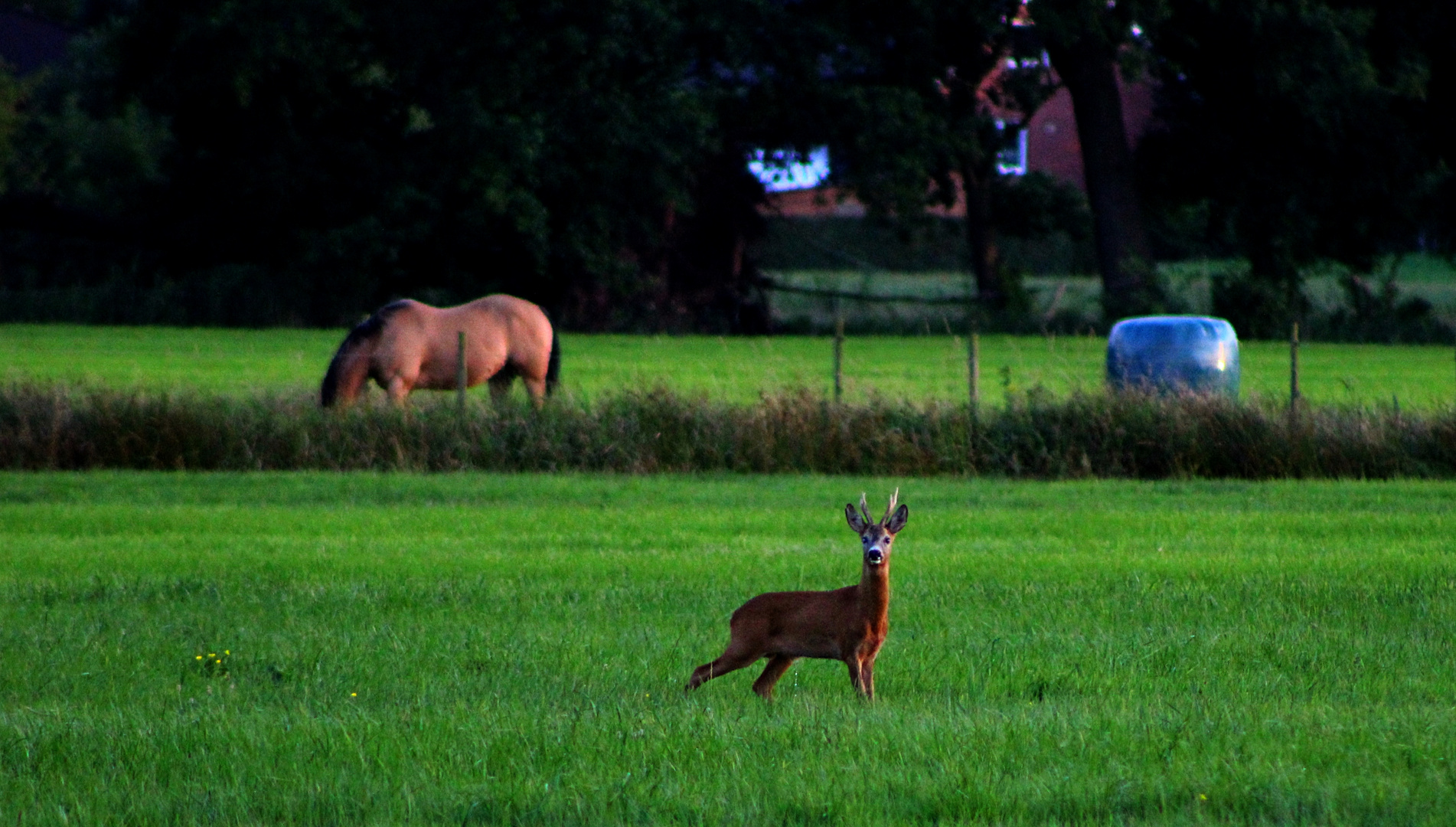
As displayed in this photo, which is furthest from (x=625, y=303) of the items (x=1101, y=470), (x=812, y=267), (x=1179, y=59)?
(x=1101, y=470)

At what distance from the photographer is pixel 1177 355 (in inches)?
898

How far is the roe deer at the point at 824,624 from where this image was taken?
25.3ft

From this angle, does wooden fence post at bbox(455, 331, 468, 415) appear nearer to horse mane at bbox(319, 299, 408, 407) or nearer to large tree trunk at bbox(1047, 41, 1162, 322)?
horse mane at bbox(319, 299, 408, 407)

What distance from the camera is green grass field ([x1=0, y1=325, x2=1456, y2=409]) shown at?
26.7m

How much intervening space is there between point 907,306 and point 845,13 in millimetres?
9133

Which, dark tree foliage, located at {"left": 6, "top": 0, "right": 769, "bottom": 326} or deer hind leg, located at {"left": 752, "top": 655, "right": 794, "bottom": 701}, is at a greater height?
dark tree foliage, located at {"left": 6, "top": 0, "right": 769, "bottom": 326}

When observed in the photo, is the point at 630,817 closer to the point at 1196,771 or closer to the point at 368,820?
the point at 368,820

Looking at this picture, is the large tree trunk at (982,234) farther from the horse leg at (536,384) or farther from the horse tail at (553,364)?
the horse leg at (536,384)

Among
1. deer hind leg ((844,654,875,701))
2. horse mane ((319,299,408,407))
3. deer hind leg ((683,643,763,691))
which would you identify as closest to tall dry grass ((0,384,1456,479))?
horse mane ((319,299,408,407))

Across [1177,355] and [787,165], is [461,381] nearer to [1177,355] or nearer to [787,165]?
[1177,355]

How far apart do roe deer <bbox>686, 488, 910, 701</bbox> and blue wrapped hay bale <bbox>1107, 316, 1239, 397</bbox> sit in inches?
599

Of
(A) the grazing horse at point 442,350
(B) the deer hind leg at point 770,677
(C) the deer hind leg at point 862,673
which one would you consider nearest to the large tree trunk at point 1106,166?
(A) the grazing horse at point 442,350

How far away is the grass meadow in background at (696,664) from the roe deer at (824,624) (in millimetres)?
246

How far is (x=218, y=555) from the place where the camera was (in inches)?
517
